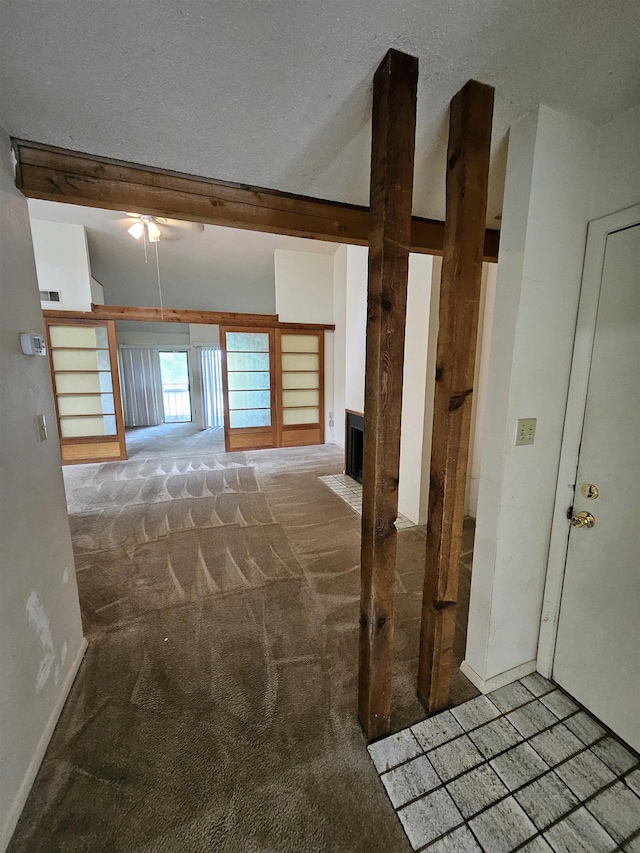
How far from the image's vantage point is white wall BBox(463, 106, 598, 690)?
1.20 m

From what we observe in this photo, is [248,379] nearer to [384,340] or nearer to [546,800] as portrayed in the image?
[384,340]

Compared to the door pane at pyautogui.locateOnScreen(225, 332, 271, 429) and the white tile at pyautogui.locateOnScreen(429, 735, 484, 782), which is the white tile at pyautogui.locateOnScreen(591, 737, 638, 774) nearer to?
the white tile at pyautogui.locateOnScreen(429, 735, 484, 782)

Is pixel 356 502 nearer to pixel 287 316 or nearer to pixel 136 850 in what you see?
pixel 136 850

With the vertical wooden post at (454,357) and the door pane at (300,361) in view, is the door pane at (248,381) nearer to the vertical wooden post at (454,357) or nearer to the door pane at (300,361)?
the door pane at (300,361)

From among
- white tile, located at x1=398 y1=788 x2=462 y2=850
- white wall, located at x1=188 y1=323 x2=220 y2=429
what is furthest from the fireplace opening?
white wall, located at x1=188 y1=323 x2=220 y2=429

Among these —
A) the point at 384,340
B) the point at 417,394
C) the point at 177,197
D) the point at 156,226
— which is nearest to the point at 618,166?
the point at 384,340

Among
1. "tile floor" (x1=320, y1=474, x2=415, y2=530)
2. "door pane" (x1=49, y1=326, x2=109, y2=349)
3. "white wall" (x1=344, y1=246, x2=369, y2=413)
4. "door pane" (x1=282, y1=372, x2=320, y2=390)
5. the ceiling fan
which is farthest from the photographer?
"door pane" (x1=282, y1=372, x2=320, y2=390)

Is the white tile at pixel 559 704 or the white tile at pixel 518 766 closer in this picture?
the white tile at pixel 518 766

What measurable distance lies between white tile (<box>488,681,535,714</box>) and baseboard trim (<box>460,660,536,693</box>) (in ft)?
0.06

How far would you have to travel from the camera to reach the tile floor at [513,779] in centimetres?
101

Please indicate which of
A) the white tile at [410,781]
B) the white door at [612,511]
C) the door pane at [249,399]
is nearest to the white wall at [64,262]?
the door pane at [249,399]

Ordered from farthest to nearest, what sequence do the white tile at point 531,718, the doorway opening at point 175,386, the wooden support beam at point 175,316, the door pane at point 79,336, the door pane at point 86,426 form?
the doorway opening at point 175,386, the door pane at point 86,426, the wooden support beam at point 175,316, the door pane at point 79,336, the white tile at point 531,718

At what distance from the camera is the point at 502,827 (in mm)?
1026

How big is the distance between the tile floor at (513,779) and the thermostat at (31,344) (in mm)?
2013
